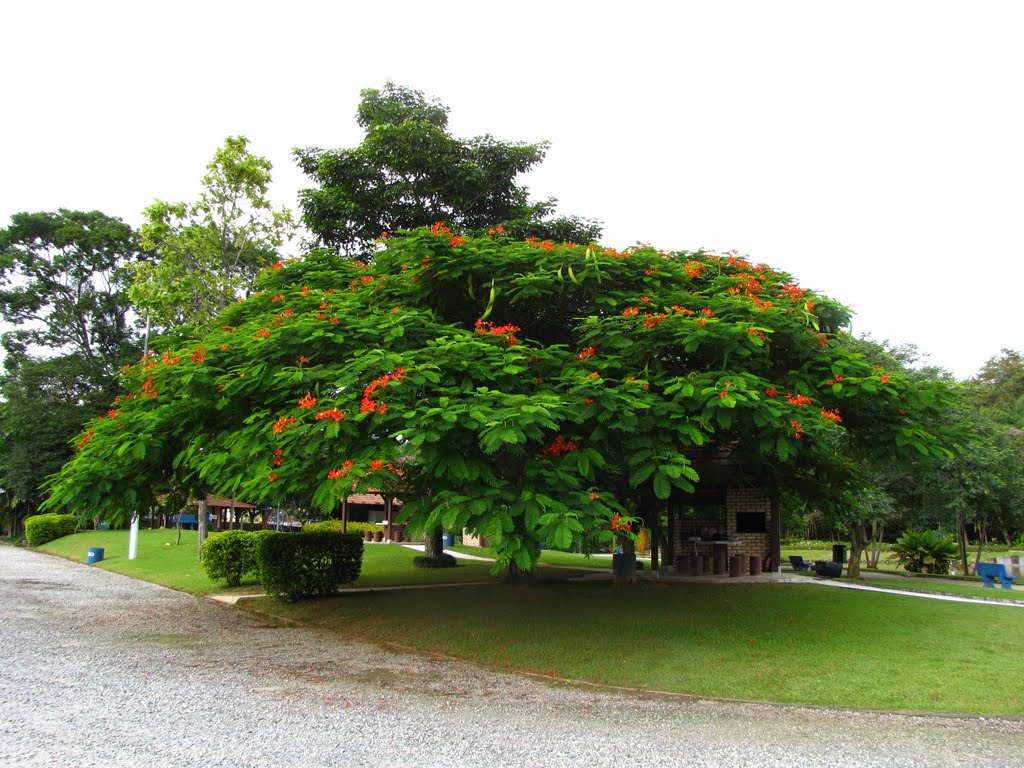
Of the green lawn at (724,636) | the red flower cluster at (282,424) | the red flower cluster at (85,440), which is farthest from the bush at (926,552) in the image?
the red flower cluster at (85,440)

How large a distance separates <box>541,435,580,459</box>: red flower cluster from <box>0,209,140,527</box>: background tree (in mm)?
36419

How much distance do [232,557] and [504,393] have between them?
11.4m

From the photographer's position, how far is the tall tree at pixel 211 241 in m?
21.0

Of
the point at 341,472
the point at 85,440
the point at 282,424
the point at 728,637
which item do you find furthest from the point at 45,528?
the point at 728,637

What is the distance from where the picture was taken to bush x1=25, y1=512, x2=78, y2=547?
33.6m


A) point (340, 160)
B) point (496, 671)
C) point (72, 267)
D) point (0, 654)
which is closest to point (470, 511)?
point (496, 671)

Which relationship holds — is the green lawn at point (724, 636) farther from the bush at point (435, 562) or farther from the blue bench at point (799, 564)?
the blue bench at point (799, 564)

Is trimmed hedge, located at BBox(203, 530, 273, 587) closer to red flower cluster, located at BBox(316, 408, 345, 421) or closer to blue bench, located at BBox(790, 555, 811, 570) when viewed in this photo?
red flower cluster, located at BBox(316, 408, 345, 421)

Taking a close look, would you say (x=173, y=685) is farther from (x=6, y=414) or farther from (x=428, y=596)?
(x=6, y=414)

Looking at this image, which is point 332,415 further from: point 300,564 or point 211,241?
point 211,241

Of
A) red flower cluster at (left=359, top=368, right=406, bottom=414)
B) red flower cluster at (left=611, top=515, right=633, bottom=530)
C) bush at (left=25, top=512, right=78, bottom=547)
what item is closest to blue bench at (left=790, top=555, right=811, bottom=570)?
red flower cluster at (left=611, top=515, right=633, bottom=530)

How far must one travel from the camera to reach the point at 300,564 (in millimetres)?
13172

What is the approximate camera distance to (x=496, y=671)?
824 cm

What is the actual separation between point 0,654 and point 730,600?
1025cm
